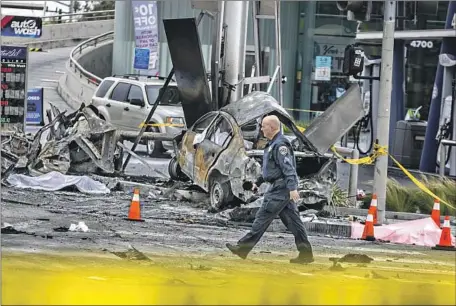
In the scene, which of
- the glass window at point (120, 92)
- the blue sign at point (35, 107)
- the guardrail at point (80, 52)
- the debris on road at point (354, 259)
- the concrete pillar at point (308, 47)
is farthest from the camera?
the guardrail at point (80, 52)

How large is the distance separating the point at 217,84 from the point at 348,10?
443 centimetres

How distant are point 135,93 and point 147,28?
8964 millimetres

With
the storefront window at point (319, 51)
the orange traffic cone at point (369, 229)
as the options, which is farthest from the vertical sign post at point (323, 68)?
the orange traffic cone at point (369, 229)

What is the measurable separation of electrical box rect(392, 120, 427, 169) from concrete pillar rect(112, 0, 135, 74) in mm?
17235

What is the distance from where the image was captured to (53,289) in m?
5.80

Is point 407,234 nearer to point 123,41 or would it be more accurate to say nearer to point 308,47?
point 308,47

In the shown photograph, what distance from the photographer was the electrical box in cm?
2242

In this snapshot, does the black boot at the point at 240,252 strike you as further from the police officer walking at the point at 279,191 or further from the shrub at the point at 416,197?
the shrub at the point at 416,197

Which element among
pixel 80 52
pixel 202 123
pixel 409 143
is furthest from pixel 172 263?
pixel 80 52

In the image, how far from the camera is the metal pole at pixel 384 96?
1316 centimetres

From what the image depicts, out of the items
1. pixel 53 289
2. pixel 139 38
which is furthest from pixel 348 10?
pixel 139 38

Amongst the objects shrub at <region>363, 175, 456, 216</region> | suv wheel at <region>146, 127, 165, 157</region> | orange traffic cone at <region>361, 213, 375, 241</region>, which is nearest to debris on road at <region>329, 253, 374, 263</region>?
orange traffic cone at <region>361, 213, 375, 241</region>

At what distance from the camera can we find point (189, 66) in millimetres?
16672

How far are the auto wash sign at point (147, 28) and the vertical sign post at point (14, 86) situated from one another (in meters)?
13.0
